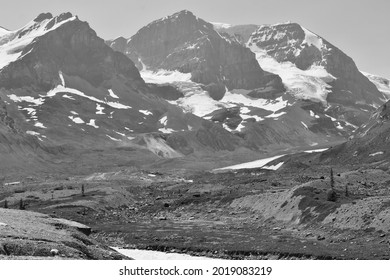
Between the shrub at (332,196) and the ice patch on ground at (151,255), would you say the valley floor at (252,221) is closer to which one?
the shrub at (332,196)

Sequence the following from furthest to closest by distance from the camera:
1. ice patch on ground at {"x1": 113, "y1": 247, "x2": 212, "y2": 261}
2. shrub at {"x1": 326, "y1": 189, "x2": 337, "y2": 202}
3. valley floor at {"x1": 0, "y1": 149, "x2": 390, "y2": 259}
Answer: shrub at {"x1": 326, "y1": 189, "x2": 337, "y2": 202} → ice patch on ground at {"x1": 113, "y1": 247, "x2": 212, "y2": 261} → valley floor at {"x1": 0, "y1": 149, "x2": 390, "y2": 259}

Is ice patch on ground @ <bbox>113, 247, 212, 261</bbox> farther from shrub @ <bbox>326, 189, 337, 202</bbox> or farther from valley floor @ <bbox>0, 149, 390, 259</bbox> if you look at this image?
shrub @ <bbox>326, 189, 337, 202</bbox>

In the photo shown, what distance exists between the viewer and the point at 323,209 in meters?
91.9

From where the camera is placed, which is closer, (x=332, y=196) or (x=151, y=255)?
(x=151, y=255)

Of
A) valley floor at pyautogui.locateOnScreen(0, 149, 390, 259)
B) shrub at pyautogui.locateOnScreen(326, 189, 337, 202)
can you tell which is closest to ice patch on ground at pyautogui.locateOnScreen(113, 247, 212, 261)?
valley floor at pyautogui.locateOnScreen(0, 149, 390, 259)

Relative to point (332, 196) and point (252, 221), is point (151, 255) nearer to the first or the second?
point (252, 221)

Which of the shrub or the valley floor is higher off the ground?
the shrub

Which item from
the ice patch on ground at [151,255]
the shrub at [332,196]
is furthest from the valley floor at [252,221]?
the ice patch on ground at [151,255]

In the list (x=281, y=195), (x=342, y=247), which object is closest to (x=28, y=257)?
(x=342, y=247)

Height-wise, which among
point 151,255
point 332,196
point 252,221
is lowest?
point 151,255

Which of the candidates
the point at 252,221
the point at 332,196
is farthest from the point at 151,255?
the point at 332,196

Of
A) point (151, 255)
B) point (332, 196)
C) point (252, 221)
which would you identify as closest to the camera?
point (151, 255)

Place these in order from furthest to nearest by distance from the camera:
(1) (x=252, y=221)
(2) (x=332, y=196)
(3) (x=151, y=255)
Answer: (1) (x=252, y=221)
(2) (x=332, y=196)
(3) (x=151, y=255)
